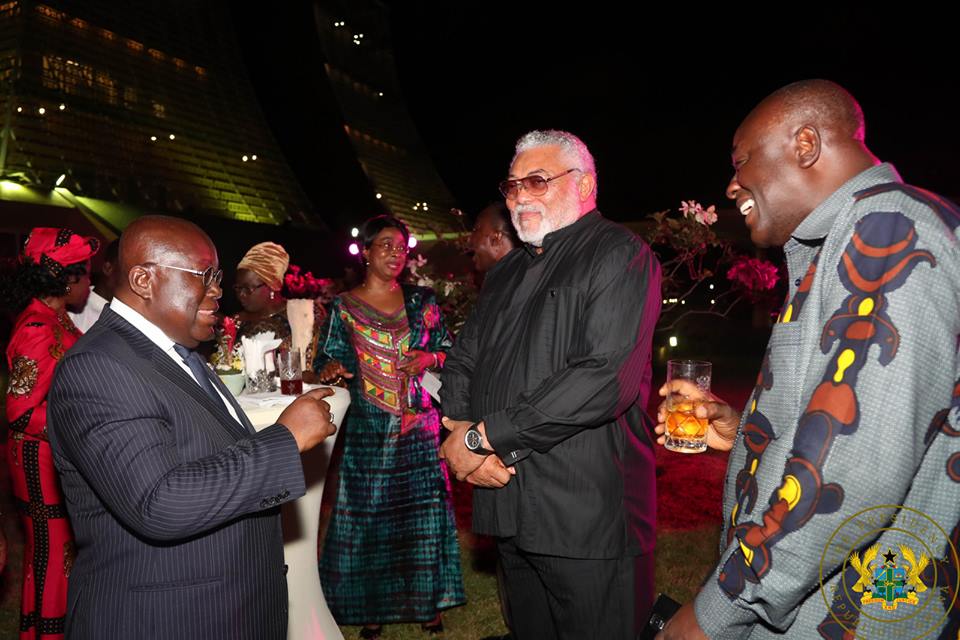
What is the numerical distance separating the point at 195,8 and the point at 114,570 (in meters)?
21.1

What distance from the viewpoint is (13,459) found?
343 cm

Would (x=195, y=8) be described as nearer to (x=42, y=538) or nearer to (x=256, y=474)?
(x=42, y=538)

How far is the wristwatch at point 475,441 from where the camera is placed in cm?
243

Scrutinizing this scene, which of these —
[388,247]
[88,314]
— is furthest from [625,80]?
[88,314]

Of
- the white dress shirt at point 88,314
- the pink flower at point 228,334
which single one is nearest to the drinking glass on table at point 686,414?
the pink flower at point 228,334

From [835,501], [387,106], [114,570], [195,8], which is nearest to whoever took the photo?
[835,501]

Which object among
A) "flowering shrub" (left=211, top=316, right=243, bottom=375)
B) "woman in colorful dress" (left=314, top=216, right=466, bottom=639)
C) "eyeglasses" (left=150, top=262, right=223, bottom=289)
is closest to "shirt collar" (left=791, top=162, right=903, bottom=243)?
"eyeglasses" (left=150, top=262, right=223, bottom=289)

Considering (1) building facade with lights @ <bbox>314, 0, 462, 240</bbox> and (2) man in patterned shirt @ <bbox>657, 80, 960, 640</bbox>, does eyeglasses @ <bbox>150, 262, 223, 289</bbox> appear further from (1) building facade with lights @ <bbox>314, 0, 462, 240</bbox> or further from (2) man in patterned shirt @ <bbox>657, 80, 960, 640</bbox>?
(1) building facade with lights @ <bbox>314, 0, 462, 240</bbox>

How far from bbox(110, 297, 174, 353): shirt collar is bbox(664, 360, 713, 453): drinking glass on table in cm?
157

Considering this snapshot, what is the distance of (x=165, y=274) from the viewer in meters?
1.90

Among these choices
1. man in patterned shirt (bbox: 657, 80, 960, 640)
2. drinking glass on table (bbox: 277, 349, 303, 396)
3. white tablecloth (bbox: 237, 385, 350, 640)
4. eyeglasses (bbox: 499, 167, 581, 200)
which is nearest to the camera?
man in patterned shirt (bbox: 657, 80, 960, 640)

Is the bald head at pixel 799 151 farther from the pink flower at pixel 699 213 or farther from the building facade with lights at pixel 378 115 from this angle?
the building facade with lights at pixel 378 115

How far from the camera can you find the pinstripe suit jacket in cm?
164

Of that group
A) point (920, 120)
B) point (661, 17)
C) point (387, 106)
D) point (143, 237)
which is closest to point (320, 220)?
point (387, 106)
